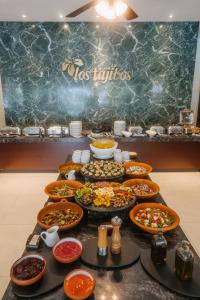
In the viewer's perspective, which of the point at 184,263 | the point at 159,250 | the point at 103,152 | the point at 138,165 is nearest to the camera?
the point at 184,263

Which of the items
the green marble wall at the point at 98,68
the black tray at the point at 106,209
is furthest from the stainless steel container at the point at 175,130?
the black tray at the point at 106,209

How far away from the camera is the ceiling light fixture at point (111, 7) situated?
2943 mm

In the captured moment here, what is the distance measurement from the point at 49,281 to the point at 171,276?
29.8 inches

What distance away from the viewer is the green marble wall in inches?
211

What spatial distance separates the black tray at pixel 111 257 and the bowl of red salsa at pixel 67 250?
5 centimetres

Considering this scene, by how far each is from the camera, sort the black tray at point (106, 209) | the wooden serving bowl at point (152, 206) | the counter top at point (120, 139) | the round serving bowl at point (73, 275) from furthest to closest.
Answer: the counter top at point (120, 139) < the black tray at point (106, 209) < the wooden serving bowl at point (152, 206) < the round serving bowl at point (73, 275)

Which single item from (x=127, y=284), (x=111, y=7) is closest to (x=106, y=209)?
(x=127, y=284)

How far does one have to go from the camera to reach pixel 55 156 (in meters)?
5.18

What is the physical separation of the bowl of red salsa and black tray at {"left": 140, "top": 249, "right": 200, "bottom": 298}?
45cm

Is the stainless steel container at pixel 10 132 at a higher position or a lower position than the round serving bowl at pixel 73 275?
higher

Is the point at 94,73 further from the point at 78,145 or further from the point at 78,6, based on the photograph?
the point at 78,145

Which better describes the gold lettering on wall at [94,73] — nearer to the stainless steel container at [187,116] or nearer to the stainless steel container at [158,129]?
the stainless steel container at [158,129]

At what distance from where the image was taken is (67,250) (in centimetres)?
178

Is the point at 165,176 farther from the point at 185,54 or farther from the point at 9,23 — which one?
the point at 9,23
